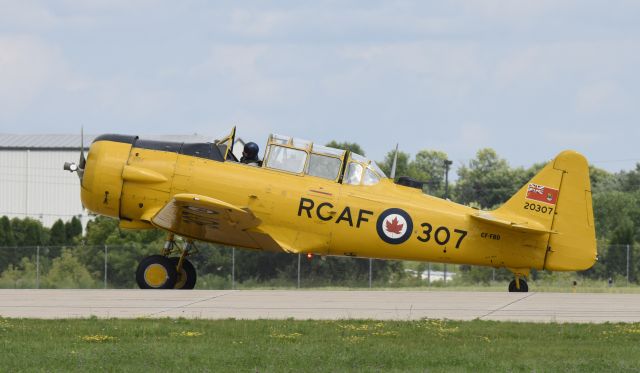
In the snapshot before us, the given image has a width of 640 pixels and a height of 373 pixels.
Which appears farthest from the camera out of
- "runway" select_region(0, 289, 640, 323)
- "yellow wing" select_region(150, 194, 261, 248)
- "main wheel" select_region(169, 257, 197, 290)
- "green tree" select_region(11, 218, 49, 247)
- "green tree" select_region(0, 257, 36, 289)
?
"green tree" select_region(11, 218, 49, 247)

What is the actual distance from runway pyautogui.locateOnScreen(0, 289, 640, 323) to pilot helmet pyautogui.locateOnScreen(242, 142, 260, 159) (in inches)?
111

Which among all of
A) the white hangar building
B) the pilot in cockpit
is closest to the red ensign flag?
the pilot in cockpit

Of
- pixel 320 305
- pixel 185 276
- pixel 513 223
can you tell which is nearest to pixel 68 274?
pixel 185 276

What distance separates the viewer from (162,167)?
22.5 m

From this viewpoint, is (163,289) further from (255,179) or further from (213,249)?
(213,249)

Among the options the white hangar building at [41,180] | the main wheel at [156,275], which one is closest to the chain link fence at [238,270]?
the main wheel at [156,275]

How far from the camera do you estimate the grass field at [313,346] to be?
42.9 ft

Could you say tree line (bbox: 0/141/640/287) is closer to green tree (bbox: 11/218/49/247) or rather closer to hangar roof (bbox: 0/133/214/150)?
green tree (bbox: 11/218/49/247)

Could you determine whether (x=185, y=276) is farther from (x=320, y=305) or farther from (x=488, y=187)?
(x=488, y=187)

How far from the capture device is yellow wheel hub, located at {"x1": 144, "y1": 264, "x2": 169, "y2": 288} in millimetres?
22484

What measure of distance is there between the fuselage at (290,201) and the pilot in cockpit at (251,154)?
0.33m

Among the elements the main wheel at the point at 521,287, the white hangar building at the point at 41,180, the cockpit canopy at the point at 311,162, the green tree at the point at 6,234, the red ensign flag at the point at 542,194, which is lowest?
the main wheel at the point at 521,287

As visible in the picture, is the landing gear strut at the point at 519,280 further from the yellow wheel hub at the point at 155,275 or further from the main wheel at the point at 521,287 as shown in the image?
the yellow wheel hub at the point at 155,275

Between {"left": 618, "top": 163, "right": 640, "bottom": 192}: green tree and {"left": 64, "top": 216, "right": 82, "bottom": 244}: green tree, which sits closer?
{"left": 64, "top": 216, "right": 82, "bottom": 244}: green tree
